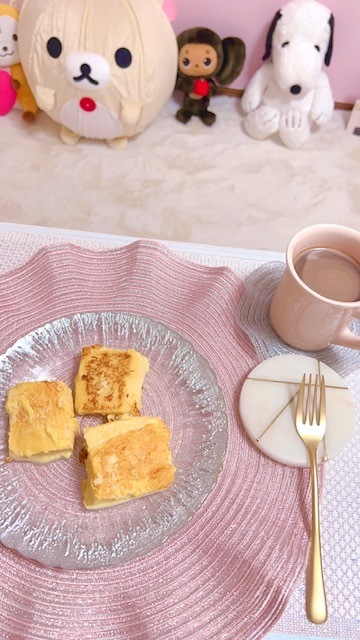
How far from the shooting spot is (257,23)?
161 centimetres

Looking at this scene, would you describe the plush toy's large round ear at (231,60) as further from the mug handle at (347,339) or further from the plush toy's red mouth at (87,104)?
Result: the mug handle at (347,339)

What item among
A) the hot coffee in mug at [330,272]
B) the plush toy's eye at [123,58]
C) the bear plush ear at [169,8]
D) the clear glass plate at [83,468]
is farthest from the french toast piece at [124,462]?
the bear plush ear at [169,8]

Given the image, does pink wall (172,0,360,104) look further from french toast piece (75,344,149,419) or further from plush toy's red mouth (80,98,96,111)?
french toast piece (75,344,149,419)

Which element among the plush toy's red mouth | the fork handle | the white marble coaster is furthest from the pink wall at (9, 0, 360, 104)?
the fork handle

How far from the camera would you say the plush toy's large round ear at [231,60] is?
5.32 feet

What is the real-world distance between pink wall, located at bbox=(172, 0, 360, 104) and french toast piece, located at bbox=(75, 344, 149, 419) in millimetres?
1303

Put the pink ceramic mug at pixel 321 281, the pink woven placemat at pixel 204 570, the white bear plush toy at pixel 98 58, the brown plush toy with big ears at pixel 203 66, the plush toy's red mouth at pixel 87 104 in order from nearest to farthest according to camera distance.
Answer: the pink woven placemat at pixel 204 570, the pink ceramic mug at pixel 321 281, the white bear plush toy at pixel 98 58, the plush toy's red mouth at pixel 87 104, the brown plush toy with big ears at pixel 203 66

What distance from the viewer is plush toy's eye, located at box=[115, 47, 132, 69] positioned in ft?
4.50

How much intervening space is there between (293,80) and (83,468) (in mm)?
1307

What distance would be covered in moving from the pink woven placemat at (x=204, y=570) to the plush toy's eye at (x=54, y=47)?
89 cm

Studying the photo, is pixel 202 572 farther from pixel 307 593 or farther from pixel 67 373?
pixel 67 373

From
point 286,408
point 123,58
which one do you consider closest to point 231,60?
point 123,58

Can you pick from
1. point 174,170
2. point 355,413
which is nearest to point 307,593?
point 355,413

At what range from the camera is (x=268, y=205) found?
156cm
